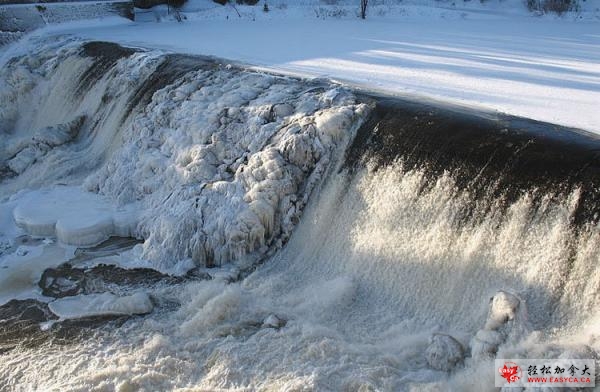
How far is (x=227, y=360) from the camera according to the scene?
4.43m

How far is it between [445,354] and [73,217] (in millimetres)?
4640

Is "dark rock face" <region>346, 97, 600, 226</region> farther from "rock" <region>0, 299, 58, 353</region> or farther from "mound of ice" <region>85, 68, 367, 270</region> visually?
"rock" <region>0, 299, 58, 353</region>

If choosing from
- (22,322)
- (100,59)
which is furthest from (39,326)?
(100,59)

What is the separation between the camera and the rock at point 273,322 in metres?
4.76

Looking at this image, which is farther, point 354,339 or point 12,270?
point 12,270

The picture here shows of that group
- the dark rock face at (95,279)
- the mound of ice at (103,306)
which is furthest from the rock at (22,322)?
the dark rock face at (95,279)

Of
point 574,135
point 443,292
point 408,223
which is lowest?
point 443,292

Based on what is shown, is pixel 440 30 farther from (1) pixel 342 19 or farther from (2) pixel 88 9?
(2) pixel 88 9

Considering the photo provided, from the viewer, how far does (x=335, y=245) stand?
17.8 ft

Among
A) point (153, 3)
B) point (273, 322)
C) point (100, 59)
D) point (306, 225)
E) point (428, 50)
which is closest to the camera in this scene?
point (273, 322)

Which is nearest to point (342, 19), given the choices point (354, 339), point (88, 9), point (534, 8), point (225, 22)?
point (225, 22)

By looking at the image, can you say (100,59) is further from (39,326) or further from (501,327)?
(501,327)

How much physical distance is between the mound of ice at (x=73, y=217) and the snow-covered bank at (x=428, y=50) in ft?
10.5

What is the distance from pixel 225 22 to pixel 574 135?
1202cm
